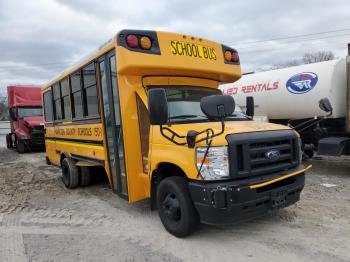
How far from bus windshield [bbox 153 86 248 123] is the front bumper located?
1072mm

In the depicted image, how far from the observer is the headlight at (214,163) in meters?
3.91

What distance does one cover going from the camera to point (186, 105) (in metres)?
5.11

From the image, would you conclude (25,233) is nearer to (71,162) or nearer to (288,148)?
(71,162)

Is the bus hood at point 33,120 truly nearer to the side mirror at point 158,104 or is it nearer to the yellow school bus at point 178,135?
the yellow school bus at point 178,135

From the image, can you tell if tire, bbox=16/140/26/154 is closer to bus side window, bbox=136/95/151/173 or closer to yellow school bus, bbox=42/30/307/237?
yellow school bus, bbox=42/30/307/237

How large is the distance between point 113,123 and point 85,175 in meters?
2.66

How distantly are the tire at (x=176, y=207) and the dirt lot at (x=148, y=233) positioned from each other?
0.16 metres

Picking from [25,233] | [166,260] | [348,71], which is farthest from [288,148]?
[348,71]

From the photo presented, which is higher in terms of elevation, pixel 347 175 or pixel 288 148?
pixel 288 148

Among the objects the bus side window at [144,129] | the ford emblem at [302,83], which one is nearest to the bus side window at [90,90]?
the bus side window at [144,129]

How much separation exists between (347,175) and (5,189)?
8007mm

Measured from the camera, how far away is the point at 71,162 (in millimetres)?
7625

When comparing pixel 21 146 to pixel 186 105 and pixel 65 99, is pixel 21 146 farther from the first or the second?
pixel 186 105

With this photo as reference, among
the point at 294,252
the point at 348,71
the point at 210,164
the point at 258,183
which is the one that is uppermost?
the point at 348,71
